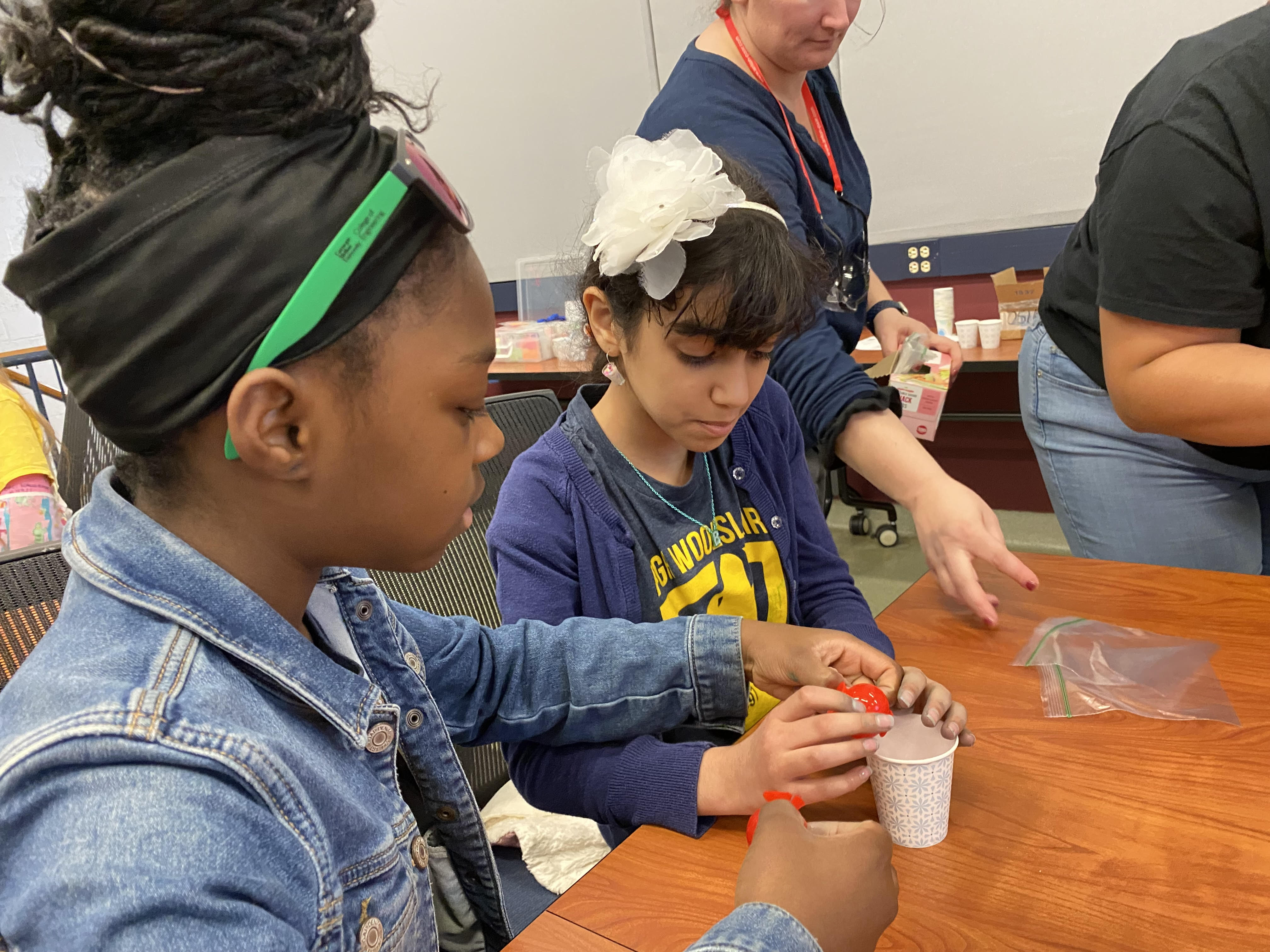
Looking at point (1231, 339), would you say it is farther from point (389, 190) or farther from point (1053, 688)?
point (389, 190)

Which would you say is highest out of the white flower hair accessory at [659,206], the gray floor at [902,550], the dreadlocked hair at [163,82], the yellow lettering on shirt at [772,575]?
the dreadlocked hair at [163,82]

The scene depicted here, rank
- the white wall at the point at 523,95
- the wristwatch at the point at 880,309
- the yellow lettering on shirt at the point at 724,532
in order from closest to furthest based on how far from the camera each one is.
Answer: the yellow lettering on shirt at the point at 724,532 → the wristwatch at the point at 880,309 → the white wall at the point at 523,95

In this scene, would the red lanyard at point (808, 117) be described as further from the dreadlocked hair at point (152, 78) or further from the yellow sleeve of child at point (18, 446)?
the yellow sleeve of child at point (18, 446)

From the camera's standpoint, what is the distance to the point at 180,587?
1.91 ft

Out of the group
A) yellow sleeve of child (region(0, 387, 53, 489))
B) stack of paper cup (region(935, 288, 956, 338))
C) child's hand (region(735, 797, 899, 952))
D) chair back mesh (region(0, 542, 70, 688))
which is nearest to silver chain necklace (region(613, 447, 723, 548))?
child's hand (region(735, 797, 899, 952))

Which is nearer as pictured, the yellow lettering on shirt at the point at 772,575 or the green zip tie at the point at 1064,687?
the green zip tie at the point at 1064,687

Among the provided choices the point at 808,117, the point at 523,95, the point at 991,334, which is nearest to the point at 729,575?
the point at 808,117

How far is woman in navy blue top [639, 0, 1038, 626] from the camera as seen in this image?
3.88ft

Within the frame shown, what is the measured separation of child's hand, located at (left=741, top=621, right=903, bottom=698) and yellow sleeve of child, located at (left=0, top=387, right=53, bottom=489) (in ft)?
5.73

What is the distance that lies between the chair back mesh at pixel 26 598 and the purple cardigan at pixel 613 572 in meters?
0.49

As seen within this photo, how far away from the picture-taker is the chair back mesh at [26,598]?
93 centimetres

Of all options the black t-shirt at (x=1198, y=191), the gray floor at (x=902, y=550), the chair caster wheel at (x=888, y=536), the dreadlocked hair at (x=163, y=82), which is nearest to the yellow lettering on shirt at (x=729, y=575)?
the black t-shirt at (x=1198, y=191)

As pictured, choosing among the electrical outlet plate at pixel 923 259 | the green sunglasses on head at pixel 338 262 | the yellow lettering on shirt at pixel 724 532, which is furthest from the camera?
the electrical outlet plate at pixel 923 259

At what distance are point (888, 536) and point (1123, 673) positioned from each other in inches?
107
